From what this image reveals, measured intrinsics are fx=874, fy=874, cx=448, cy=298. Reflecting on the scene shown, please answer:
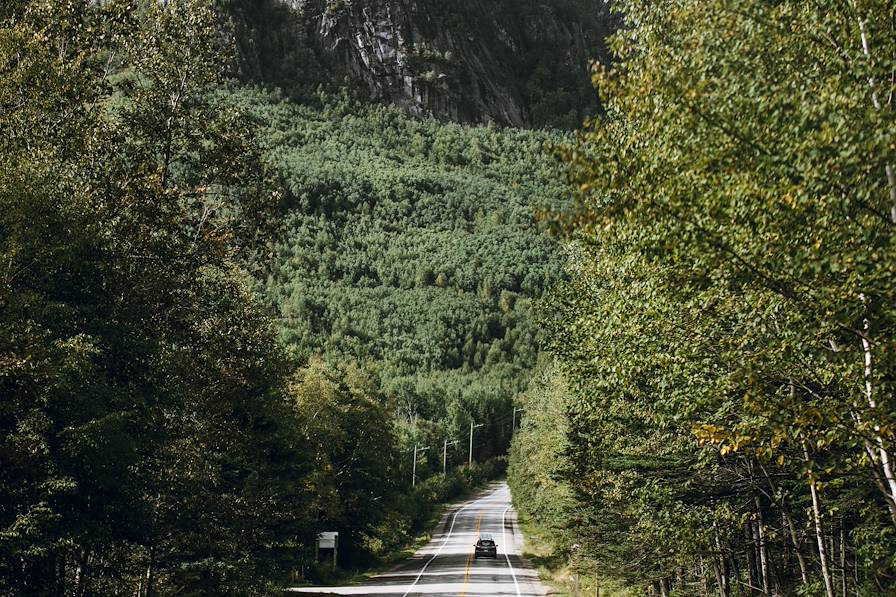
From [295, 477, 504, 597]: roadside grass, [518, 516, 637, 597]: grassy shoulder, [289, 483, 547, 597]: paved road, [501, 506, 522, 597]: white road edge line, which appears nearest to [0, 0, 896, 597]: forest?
[518, 516, 637, 597]: grassy shoulder

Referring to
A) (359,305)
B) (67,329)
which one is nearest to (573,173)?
(67,329)

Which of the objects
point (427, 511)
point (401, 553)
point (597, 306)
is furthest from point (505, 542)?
point (597, 306)

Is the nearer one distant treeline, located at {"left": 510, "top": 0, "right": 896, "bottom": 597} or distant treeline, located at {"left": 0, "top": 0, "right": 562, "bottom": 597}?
distant treeline, located at {"left": 510, "top": 0, "right": 896, "bottom": 597}

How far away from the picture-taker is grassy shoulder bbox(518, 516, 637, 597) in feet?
97.5

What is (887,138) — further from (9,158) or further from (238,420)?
(238,420)

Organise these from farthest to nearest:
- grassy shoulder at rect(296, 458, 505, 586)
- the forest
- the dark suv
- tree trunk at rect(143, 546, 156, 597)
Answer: the dark suv < grassy shoulder at rect(296, 458, 505, 586) < tree trunk at rect(143, 546, 156, 597) < the forest

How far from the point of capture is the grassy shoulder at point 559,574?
29.7 metres

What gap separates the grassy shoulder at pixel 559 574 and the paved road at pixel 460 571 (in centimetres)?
68

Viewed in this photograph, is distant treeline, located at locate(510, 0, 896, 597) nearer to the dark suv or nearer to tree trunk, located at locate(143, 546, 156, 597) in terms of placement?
tree trunk, located at locate(143, 546, 156, 597)

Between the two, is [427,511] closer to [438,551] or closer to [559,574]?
[438,551]

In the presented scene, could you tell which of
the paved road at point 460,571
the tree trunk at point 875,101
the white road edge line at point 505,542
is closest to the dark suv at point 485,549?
the paved road at point 460,571

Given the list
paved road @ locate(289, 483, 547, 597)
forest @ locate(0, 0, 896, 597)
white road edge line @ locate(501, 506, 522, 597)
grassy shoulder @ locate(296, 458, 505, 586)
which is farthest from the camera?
grassy shoulder @ locate(296, 458, 505, 586)

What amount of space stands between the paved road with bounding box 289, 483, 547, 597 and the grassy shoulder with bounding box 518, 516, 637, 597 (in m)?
0.68

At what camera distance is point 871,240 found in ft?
25.1
